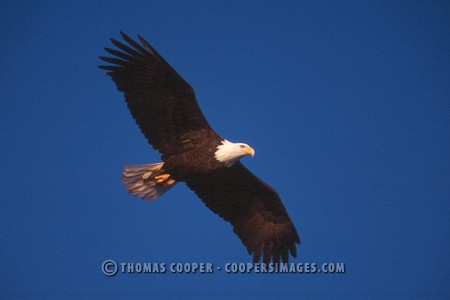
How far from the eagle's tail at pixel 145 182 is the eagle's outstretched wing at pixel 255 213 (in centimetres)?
44

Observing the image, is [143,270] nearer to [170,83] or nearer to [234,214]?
[234,214]

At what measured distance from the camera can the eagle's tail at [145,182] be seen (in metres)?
8.89

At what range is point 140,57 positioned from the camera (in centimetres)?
834

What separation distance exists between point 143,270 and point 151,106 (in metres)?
2.38

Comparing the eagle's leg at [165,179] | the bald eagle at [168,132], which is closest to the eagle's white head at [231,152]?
the bald eagle at [168,132]

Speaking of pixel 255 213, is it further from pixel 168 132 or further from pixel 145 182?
pixel 168 132

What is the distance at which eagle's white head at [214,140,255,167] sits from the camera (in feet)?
27.2

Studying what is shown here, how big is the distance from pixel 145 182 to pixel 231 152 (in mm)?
1505

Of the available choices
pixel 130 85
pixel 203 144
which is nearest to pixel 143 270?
pixel 203 144

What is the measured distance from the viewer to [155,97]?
8.39 metres

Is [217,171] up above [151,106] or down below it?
below

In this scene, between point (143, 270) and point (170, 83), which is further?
point (143, 270)

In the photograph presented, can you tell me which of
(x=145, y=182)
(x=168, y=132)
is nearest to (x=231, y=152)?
(x=168, y=132)

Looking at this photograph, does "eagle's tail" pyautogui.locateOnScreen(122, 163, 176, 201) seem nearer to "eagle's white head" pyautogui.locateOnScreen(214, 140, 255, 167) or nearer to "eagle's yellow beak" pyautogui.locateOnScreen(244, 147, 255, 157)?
"eagle's white head" pyautogui.locateOnScreen(214, 140, 255, 167)
